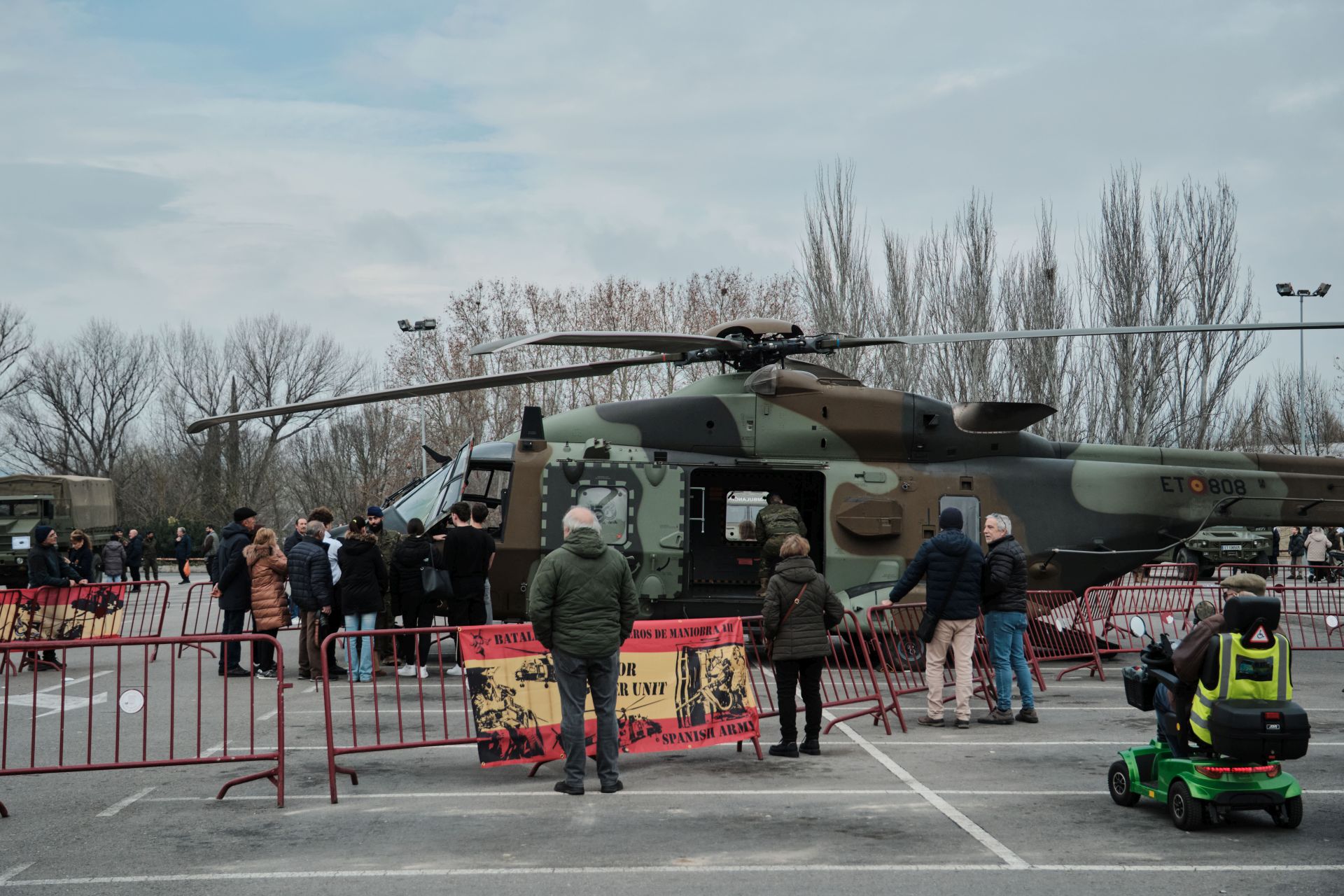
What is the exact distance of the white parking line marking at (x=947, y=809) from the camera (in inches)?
223

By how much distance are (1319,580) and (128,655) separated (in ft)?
70.7

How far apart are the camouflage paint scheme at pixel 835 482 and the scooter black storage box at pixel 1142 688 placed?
549 centimetres

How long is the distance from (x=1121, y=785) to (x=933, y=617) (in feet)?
8.82

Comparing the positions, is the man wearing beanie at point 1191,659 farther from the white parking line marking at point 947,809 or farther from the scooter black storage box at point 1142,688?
the white parking line marking at point 947,809

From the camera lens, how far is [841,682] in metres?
11.4

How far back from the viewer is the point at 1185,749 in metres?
6.43

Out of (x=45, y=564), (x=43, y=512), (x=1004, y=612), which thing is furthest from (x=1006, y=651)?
(x=43, y=512)

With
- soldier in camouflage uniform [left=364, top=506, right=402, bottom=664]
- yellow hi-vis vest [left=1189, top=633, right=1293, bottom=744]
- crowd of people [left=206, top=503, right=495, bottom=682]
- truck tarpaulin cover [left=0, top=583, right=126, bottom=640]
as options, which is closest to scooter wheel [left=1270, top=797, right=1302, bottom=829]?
yellow hi-vis vest [left=1189, top=633, right=1293, bottom=744]

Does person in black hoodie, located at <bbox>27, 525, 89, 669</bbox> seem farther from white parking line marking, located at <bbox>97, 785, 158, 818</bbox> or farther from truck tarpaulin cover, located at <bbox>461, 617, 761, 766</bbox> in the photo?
truck tarpaulin cover, located at <bbox>461, 617, 761, 766</bbox>

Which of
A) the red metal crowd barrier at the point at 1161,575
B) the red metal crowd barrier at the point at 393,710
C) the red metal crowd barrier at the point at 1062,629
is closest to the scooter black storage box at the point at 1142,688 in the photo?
the red metal crowd barrier at the point at 393,710

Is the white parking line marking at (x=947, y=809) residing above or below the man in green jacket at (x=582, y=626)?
below

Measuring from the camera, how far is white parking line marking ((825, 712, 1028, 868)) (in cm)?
566

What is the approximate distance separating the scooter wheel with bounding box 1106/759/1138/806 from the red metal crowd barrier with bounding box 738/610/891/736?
232 cm

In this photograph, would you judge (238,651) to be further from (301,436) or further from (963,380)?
(301,436)
